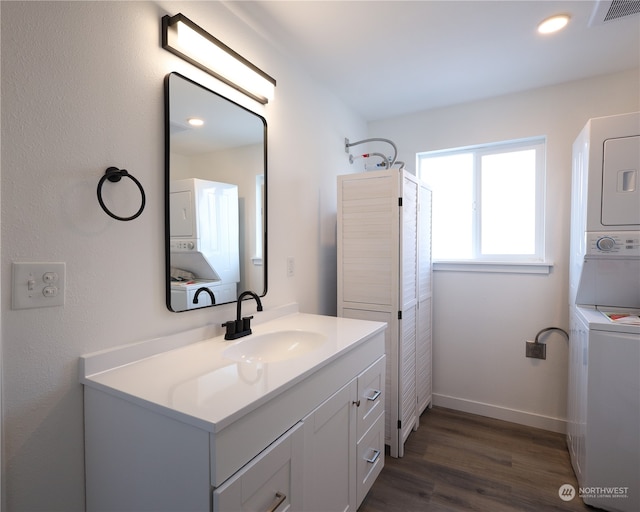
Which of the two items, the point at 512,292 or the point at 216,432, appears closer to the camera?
the point at 216,432

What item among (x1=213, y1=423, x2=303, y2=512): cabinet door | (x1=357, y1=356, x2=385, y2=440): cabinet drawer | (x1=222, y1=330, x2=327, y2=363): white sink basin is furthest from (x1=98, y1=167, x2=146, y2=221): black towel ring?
(x1=357, y1=356, x2=385, y2=440): cabinet drawer

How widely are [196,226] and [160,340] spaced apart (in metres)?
0.46

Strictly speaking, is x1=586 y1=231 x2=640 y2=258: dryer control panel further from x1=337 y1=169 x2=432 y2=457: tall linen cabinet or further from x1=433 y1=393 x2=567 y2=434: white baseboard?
x1=433 y1=393 x2=567 y2=434: white baseboard

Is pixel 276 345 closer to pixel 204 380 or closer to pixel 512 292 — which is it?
pixel 204 380

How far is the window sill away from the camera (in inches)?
90.9

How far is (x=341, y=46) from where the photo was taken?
72.7 inches

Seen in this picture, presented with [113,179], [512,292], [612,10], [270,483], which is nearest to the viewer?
[270,483]

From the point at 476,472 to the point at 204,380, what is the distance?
5.71 ft

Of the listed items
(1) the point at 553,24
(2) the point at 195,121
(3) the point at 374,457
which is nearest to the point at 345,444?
(3) the point at 374,457

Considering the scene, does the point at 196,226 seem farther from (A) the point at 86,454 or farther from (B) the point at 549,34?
(B) the point at 549,34

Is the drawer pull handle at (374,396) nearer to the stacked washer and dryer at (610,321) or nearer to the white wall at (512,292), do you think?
the stacked washer and dryer at (610,321)

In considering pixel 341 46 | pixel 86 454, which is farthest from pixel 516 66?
pixel 86 454

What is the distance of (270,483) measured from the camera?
0.92m

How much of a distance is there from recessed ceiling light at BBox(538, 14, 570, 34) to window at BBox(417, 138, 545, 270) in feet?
2.80
